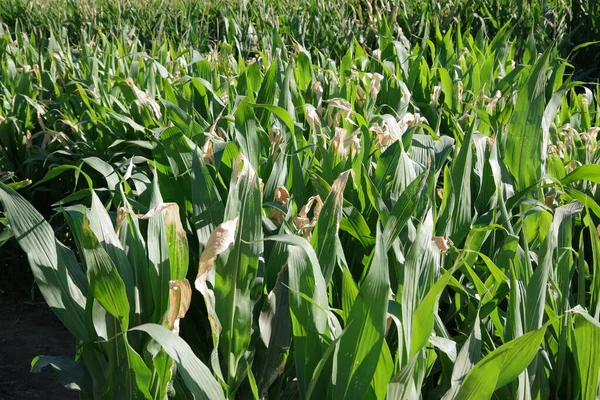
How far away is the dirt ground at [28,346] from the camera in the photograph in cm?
295

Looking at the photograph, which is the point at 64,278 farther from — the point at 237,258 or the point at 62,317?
the point at 237,258

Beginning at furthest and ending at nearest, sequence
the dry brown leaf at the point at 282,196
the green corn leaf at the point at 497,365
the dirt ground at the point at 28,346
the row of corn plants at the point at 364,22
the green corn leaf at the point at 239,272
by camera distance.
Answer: the row of corn plants at the point at 364,22, the dirt ground at the point at 28,346, the dry brown leaf at the point at 282,196, the green corn leaf at the point at 239,272, the green corn leaf at the point at 497,365

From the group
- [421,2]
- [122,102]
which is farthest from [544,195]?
[421,2]

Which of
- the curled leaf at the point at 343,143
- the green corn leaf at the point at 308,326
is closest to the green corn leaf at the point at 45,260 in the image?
the green corn leaf at the point at 308,326

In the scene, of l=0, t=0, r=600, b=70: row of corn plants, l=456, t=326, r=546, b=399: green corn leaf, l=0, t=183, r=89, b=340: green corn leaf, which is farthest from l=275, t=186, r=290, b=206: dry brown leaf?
l=0, t=0, r=600, b=70: row of corn plants

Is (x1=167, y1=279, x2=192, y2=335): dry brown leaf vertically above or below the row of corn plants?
above

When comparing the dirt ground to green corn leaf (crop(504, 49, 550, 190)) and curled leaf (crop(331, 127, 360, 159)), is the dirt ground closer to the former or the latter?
curled leaf (crop(331, 127, 360, 159))

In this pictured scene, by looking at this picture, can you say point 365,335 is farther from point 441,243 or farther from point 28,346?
point 28,346

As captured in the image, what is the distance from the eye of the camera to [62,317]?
4.50 feet

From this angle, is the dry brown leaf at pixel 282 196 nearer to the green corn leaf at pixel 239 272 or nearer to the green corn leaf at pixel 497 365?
the green corn leaf at pixel 239 272

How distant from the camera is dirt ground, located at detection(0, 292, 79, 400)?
2.95 metres

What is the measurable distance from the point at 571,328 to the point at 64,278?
3.02 feet

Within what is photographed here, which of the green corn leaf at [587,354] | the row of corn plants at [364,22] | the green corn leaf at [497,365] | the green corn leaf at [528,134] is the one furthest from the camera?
the row of corn plants at [364,22]

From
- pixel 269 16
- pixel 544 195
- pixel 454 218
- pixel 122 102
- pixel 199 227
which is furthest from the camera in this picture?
pixel 269 16
